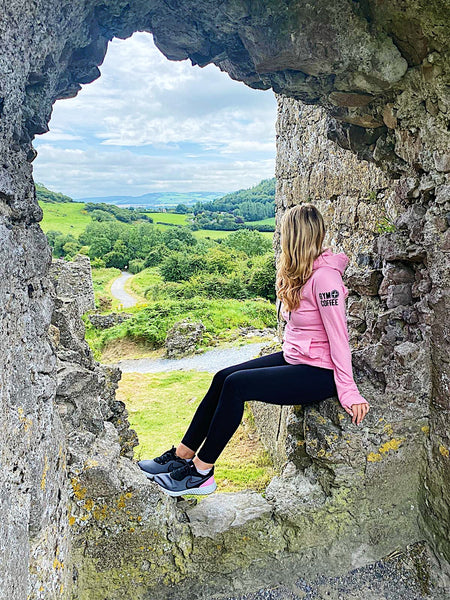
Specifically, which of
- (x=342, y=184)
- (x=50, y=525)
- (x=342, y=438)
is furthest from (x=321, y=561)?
(x=342, y=184)

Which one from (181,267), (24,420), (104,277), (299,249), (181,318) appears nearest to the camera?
(24,420)

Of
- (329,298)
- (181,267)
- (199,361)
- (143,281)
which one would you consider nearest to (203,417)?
(329,298)

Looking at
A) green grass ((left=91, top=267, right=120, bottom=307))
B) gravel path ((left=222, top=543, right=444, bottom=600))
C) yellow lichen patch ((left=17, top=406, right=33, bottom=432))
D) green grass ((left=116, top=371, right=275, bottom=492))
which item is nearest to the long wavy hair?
yellow lichen patch ((left=17, top=406, right=33, bottom=432))

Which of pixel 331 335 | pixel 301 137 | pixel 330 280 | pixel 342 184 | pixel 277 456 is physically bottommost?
pixel 277 456

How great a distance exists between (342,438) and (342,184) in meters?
2.41

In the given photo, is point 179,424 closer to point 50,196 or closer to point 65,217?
point 65,217

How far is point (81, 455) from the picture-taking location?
Answer: 2955mm

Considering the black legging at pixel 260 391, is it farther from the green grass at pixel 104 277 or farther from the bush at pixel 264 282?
the green grass at pixel 104 277

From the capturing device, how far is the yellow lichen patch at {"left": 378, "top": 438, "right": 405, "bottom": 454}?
3162 mm

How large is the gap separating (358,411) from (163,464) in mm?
1340

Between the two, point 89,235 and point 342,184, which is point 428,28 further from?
point 89,235

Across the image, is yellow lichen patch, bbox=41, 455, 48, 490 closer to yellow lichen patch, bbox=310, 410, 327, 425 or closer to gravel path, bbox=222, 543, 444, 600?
gravel path, bbox=222, 543, 444, 600

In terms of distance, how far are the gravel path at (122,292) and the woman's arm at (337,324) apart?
24069mm

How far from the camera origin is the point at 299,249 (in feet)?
9.61
